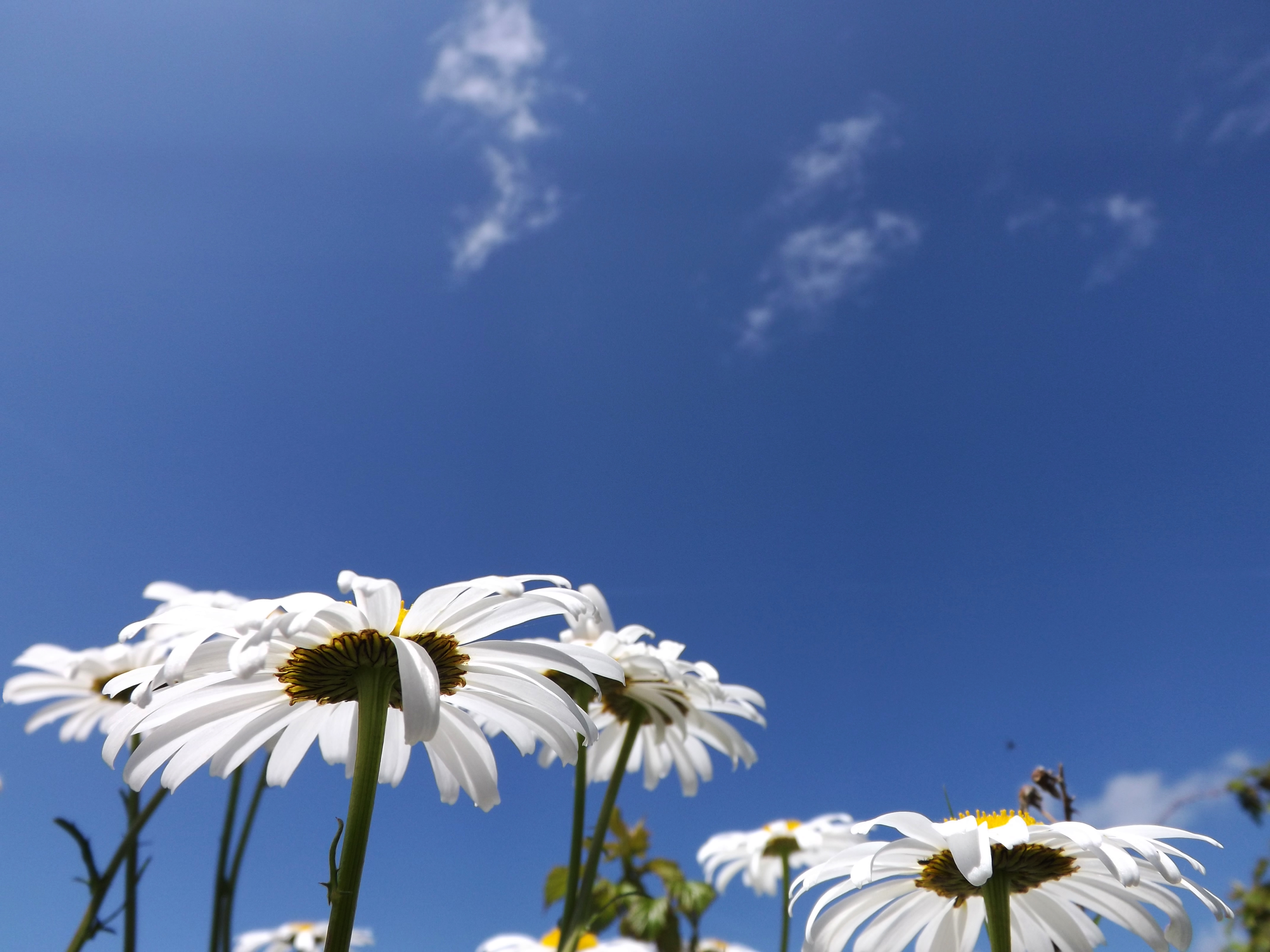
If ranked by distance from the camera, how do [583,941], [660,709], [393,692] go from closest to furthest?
[393,692] → [660,709] → [583,941]

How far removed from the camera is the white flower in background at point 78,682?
4.12 meters

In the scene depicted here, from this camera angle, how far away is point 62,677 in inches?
169

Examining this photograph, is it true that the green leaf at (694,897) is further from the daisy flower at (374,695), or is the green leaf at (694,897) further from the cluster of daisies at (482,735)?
the daisy flower at (374,695)

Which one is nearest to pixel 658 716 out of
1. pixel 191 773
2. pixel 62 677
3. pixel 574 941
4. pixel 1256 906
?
pixel 574 941

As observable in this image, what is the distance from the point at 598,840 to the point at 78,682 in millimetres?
3040

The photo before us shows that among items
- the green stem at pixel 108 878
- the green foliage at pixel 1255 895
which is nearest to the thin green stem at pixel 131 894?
the green stem at pixel 108 878

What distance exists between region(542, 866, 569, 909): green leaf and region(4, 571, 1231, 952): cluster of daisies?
1561 mm

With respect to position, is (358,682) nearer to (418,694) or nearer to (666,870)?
(418,694)

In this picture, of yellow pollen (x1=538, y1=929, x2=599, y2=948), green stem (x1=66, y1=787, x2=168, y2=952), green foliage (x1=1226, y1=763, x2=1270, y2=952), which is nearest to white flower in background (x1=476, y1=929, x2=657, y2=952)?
yellow pollen (x1=538, y1=929, x2=599, y2=948)

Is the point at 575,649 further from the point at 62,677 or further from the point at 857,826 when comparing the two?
the point at 62,677

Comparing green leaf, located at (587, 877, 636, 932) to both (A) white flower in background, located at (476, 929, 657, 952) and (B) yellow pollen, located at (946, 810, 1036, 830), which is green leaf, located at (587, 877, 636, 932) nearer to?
(A) white flower in background, located at (476, 929, 657, 952)

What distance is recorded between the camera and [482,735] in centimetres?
239

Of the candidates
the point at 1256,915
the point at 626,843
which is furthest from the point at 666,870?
the point at 1256,915

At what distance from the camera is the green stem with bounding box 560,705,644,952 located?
2.34 meters
